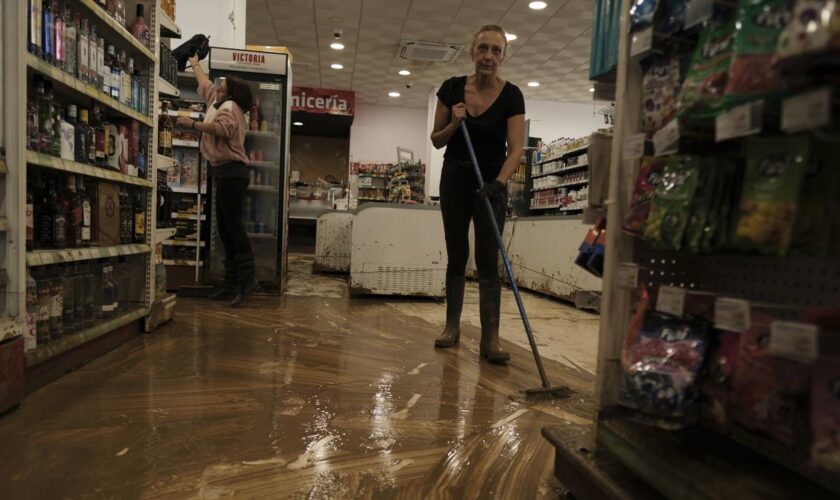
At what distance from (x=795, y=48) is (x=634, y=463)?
780 millimetres

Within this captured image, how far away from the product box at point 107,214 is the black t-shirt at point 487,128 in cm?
162

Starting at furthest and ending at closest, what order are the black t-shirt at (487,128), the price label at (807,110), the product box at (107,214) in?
1. the black t-shirt at (487,128)
2. the product box at (107,214)
3. the price label at (807,110)

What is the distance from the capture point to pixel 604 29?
4.63ft

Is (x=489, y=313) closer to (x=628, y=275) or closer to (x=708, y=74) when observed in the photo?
(x=628, y=275)

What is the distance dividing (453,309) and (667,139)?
6.05 ft

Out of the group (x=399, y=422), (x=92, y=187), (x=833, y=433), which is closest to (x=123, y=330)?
(x=92, y=187)

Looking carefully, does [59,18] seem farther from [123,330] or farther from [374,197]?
[374,197]

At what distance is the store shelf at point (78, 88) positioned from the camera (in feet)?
5.73

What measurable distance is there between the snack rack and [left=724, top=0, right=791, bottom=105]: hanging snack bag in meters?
0.03

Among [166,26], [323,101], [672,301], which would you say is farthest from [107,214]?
[323,101]

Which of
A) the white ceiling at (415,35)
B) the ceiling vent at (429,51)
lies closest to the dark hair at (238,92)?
the white ceiling at (415,35)

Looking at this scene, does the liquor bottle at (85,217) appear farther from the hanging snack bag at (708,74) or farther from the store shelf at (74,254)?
the hanging snack bag at (708,74)

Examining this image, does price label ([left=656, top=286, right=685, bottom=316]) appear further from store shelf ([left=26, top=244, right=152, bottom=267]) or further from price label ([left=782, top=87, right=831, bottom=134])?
store shelf ([left=26, top=244, right=152, bottom=267])

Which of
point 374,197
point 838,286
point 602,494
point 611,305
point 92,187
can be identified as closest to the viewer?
point 838,286
